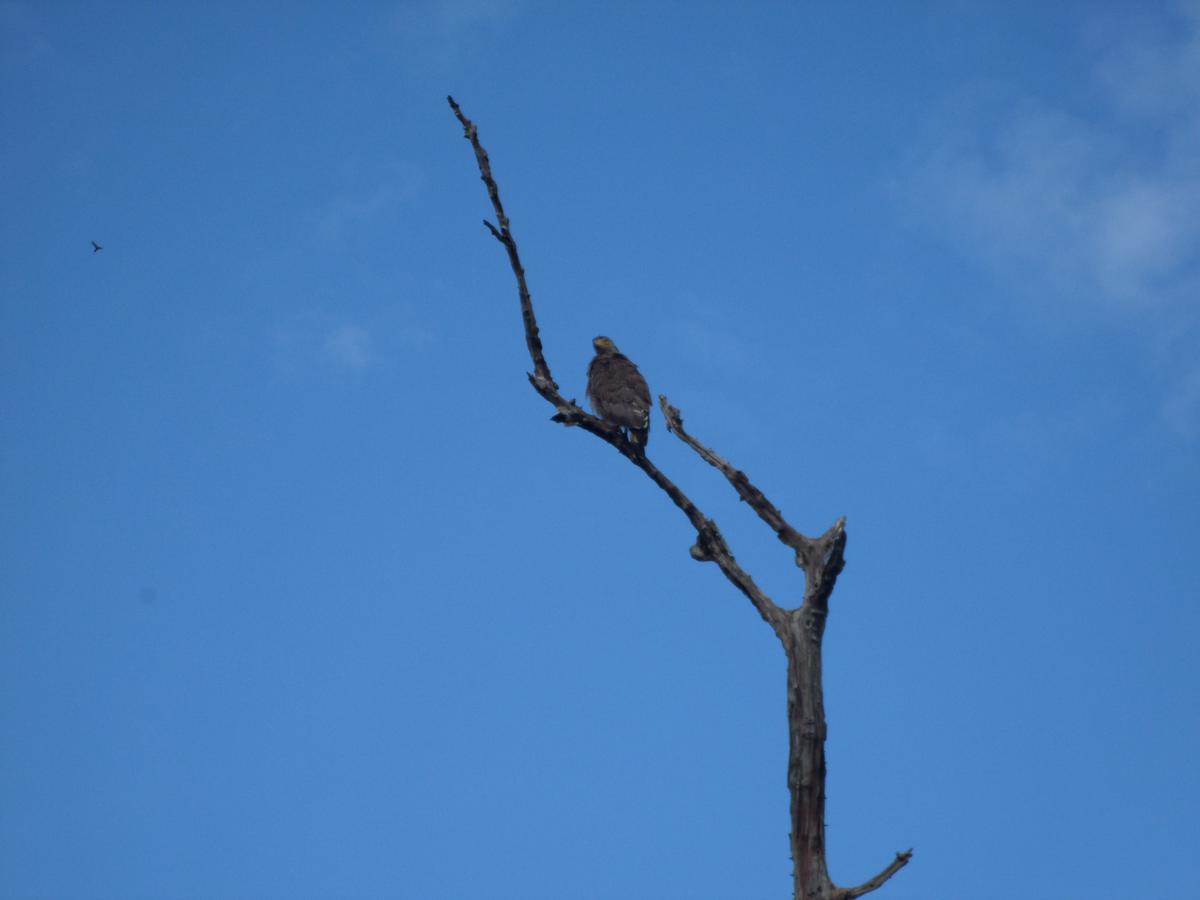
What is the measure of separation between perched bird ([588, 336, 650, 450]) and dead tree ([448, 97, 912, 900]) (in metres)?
4.69

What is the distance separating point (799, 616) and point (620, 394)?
23.2 feet

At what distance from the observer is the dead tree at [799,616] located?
7445mm

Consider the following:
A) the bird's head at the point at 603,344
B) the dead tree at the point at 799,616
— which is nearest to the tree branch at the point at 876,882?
the dead tree at the point at 799,616

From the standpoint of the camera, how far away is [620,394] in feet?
48.5

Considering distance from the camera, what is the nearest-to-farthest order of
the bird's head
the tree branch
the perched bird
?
1. the tree branch
2. the perched bird
3. the bird's head

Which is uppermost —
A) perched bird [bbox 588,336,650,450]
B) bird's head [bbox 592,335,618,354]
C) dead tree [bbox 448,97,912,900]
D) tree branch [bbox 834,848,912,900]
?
bird's head [bbox 592,335,618,354]

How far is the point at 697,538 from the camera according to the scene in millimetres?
8898

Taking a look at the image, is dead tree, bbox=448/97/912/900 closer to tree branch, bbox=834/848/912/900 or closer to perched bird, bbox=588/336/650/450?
tree branch, bbox=834/848/912/900

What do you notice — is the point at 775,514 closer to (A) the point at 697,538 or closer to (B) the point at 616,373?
(A) the point at 697,538

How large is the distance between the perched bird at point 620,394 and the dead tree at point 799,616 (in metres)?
4.69

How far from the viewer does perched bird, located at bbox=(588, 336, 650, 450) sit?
14547 mm

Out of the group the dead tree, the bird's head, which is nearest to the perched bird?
the bird's head

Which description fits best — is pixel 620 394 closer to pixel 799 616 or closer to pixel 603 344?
pixel 603 344

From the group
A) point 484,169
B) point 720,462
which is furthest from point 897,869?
point 484,169
